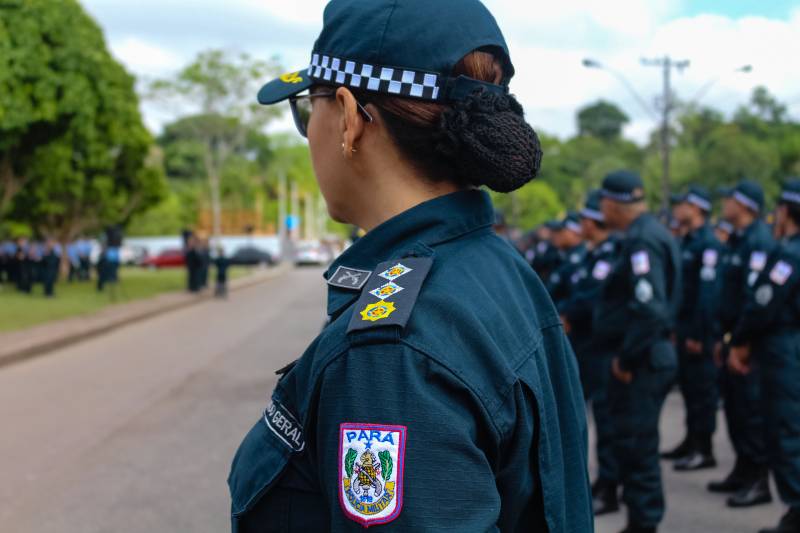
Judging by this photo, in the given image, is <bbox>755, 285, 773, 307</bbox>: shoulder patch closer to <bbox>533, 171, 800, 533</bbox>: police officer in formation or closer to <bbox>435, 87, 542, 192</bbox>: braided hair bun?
<bbox>533, 171, 800, 533</bbox>: police officer in formation

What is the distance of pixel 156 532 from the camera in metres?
4.99

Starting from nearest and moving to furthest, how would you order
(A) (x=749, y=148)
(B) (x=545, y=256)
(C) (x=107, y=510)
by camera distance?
1. (C) (x=107, y=510)
2. (B) (x=545, y=256)
3. (A) (x=749, y=148)

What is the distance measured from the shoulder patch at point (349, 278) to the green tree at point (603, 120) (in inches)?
4985

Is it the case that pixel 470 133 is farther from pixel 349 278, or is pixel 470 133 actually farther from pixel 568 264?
pixel 568 264

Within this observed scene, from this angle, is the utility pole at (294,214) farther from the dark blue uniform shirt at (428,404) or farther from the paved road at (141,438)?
the dark blue uniform shirt at (428,404)

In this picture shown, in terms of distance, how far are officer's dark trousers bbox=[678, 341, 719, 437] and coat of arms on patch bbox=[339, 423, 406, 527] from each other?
6.13 meters

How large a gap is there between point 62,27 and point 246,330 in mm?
7849

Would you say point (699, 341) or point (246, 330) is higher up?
point (699, 341)

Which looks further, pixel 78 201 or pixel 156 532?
pixel 78 201

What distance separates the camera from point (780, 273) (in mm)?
4980

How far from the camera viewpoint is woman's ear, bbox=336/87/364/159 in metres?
1.40

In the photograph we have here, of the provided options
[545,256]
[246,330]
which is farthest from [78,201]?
[545,256]

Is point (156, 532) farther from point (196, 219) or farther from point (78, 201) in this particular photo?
point (196, 219)

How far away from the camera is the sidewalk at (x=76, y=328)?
1277 centimetres
